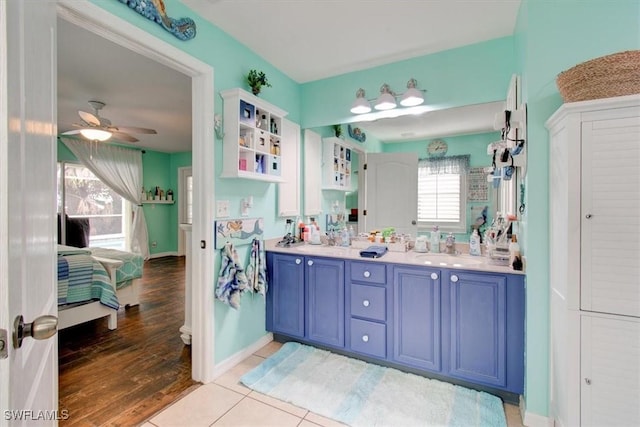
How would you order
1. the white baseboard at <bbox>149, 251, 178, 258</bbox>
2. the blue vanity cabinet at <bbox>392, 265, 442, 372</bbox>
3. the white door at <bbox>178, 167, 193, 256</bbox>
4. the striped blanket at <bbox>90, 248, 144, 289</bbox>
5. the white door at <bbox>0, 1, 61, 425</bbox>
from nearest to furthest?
the white door at <bbox>0, 1, 61, 425</bbox>, the blue vanity cabinet at <bbox>392, 265, 442, 372</bbox>, the striped blanket at <bbox>90, 248, 144, 289</bbox>, the white baseboard at <bbox>149, 251, 178, 258</bbox>, the white door at <bbox>178, 167, 193, 256</bbox>

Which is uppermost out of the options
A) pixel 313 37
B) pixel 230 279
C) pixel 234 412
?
pixel 313 37

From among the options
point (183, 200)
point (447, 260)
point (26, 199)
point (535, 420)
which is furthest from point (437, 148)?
point (183, 200)

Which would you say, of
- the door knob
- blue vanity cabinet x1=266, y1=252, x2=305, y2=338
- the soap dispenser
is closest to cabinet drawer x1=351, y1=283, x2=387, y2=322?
blue vanity cabinet x1=266, y1=252, x2=305, y2=338

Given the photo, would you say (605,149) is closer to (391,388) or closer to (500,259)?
(500,259)

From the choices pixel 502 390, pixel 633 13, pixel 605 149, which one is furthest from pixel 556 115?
pixel 502 390

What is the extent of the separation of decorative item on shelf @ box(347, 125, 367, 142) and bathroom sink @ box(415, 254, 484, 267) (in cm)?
123

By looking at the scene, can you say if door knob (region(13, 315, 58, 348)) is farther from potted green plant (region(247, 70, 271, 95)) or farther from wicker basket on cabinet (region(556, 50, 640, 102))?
potted green plant (region(247, 70, 271, 95))

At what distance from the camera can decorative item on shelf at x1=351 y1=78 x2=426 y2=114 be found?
7.78ft

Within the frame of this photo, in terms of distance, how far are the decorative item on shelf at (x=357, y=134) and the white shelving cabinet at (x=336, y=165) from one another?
13 centimetres

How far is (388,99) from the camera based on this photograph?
2434 mm

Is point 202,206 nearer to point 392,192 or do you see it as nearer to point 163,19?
point 163,19

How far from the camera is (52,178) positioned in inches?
39.5

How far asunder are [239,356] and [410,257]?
1.56 m

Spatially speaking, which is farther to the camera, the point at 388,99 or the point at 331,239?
the point at 331,239
